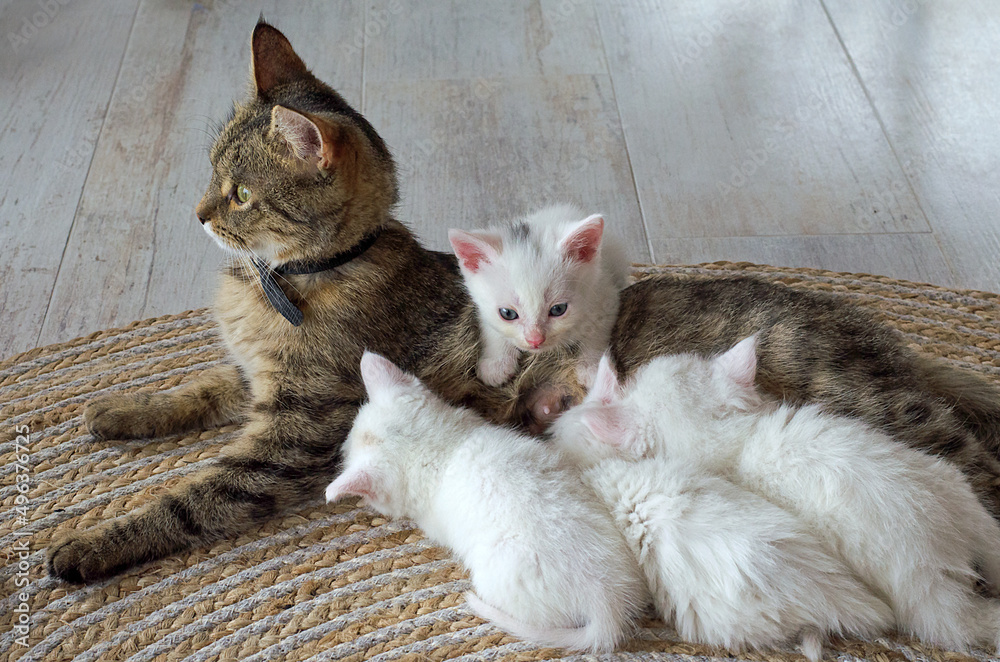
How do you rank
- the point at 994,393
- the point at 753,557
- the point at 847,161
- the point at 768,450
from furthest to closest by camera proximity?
1. the point at 847,161
2. the point at 994,393
3. the point at 768,450
4. the point at 753,557

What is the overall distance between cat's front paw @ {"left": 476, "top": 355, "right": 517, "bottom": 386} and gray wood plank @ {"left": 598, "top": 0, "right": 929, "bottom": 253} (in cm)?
82

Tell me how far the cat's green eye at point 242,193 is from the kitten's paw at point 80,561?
595 millimetres

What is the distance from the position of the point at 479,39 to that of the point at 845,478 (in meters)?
2.23

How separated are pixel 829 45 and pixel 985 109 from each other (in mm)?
552

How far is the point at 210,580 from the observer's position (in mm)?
1309

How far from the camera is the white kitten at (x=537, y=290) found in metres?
1.39

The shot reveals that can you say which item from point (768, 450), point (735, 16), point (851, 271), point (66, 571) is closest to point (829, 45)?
point (735, 16)

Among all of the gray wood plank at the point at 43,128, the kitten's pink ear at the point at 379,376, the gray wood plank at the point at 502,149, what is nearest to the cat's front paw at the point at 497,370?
the kitten's pink ear at the point at 379,376

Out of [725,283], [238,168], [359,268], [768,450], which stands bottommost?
[768,450]

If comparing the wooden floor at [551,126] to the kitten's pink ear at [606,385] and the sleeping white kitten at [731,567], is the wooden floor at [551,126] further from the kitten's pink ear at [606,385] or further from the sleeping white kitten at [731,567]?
the sleeping white kitten at [731,567]

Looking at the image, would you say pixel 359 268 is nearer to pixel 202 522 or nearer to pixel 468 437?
pixel 468 437

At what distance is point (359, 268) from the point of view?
55.8 inches

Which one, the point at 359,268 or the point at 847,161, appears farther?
the point at 847,161

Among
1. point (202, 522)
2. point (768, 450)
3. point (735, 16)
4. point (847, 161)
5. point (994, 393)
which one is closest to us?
point (768, 450)
